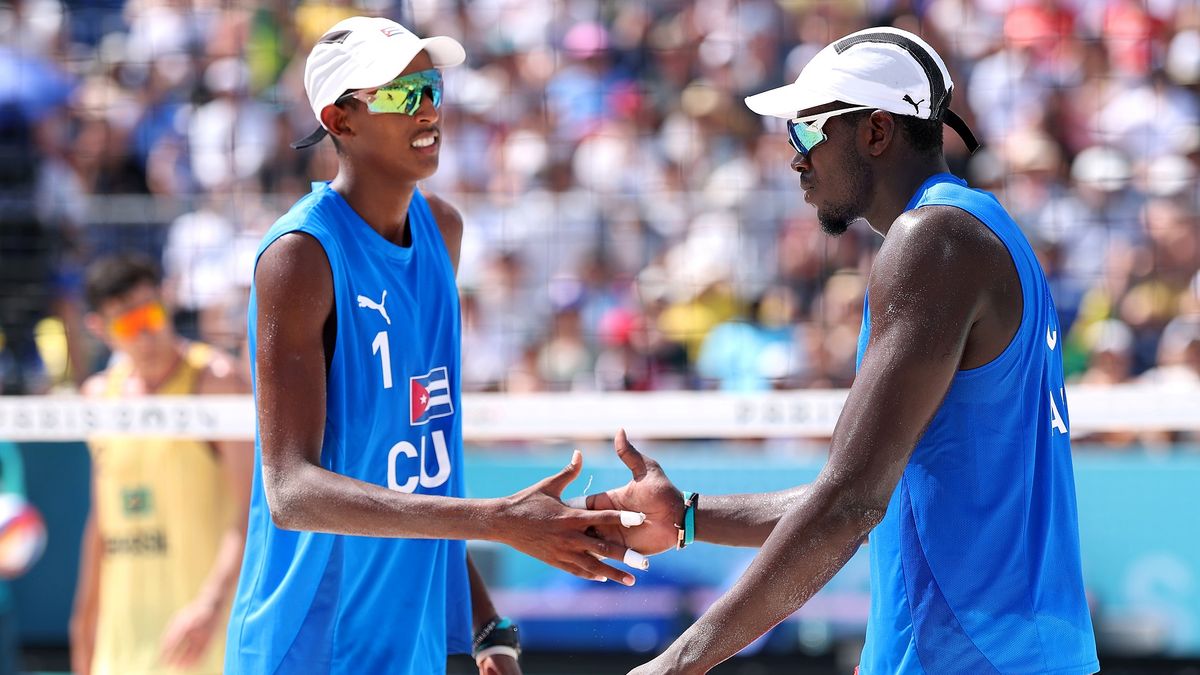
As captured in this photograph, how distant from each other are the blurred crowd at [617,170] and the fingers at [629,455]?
4425 millimetres

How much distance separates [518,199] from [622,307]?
1157 millimetres

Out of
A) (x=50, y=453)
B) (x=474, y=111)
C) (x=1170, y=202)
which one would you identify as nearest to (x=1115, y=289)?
(x=1170, y=202)

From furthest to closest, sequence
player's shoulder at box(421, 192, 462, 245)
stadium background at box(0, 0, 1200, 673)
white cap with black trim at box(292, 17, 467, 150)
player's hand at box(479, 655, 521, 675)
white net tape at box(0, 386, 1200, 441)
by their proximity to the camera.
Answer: stadium background at box(0, 0, 1200, 673) < white net tape at box(0, 386, 1200, 441) < player's shoulder at box(421, 192, 462, 245) < player's hand at box(479, 655, 521, 675) < white cap with black trim at box(292, 17, 467, 150)

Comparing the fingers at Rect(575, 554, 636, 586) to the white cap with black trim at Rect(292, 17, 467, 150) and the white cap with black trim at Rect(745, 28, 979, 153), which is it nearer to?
the white cap with black trim at Rect(745, 28, 979, 153)

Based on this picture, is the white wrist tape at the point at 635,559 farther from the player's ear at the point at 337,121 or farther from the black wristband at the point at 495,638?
the player's ear at the point at 337,121

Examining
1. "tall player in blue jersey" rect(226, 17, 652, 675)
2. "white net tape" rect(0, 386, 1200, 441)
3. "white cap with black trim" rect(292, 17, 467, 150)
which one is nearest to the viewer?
"tall player in blue jersey" rect(226, 17, 652, 675)

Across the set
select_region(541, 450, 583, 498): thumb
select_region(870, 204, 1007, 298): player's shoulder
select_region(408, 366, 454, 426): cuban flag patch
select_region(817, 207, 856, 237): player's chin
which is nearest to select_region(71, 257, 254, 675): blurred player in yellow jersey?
select_region(408, 366, 454, 426): cuban flag patch

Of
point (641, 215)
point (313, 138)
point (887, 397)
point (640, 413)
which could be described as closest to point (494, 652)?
point (313, 138)

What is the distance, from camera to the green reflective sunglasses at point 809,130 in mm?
2828

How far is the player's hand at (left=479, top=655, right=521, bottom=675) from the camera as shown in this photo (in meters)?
3.49

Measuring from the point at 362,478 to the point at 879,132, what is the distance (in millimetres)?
1279

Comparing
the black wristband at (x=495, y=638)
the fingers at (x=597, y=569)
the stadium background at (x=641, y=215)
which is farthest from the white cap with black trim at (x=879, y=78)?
the stadium background at (x=641, y=215)

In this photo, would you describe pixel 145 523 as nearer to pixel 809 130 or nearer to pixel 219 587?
pixel 219 587

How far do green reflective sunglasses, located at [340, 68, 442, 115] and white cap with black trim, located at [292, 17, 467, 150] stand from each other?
0.04m
